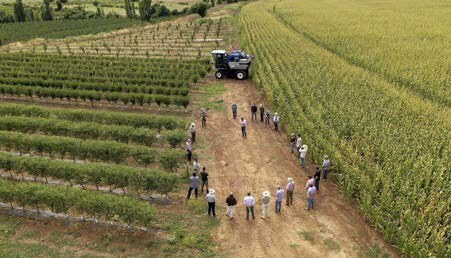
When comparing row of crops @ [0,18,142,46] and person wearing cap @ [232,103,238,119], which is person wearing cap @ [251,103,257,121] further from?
row of crops @ [0,18,142,46]

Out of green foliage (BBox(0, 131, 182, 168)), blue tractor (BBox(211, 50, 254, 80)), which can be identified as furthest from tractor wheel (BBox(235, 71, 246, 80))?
green foliage (BBox(0, 131, 182, 168))

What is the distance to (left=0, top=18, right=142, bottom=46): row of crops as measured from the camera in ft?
186

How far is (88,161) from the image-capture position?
17.8 meters

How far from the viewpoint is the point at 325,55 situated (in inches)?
1320

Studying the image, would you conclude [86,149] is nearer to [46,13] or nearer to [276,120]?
[276,120]

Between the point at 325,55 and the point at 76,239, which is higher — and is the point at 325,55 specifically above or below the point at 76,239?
above

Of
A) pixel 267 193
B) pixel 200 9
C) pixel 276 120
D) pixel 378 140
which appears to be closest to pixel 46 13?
pixel 200 9

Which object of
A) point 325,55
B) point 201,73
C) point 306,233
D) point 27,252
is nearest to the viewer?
point 27,252

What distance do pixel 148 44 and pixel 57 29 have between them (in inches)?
980

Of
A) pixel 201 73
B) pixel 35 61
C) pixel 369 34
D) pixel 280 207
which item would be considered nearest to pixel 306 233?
pixel 280 207

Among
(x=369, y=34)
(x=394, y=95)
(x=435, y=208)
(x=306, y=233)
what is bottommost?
(x=306, y=233)

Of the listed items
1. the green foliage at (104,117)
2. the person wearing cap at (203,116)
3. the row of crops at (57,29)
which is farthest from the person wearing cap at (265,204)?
the row of crops at (57,29)

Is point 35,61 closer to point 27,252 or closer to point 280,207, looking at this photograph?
point 27,252

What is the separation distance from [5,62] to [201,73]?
1947 centimetres
